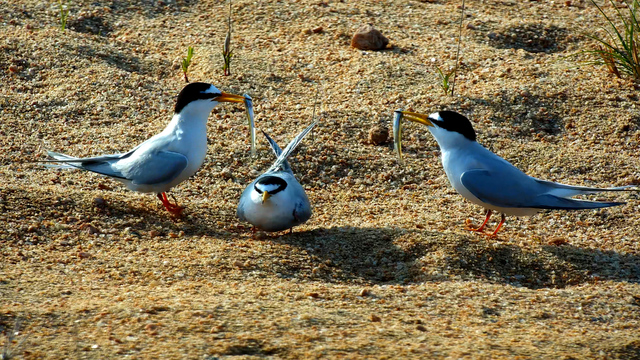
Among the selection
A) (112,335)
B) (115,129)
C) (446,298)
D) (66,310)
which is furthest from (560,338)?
(115,129)

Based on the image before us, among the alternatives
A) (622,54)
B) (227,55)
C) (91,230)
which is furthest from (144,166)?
(622,54)

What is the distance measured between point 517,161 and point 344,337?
279cm

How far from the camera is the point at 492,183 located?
4344 millimetres

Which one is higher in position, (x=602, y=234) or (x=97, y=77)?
(x=97, y=77)

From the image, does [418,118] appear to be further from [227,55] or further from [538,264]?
[227,55]

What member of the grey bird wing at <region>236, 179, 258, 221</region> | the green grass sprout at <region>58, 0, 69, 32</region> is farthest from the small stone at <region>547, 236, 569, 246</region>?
the green grass sprout at <region>58, 0, 69, 32</region>

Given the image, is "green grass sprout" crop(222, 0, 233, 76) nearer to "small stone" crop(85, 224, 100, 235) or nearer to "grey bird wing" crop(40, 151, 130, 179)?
"grey bird wing" crop(40, 151, 130, 179)

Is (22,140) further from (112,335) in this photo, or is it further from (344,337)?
(344,337)

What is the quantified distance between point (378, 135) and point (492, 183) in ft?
4.61

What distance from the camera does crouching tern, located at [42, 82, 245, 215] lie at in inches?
179

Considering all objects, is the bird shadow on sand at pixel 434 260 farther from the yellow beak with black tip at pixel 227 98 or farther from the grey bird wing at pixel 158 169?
the yellow beak with black tip at pixel 227 98

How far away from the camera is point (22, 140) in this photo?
5574 mm

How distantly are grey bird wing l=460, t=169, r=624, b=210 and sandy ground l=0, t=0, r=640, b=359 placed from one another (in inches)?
9.9

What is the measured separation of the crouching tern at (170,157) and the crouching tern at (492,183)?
1.31m
